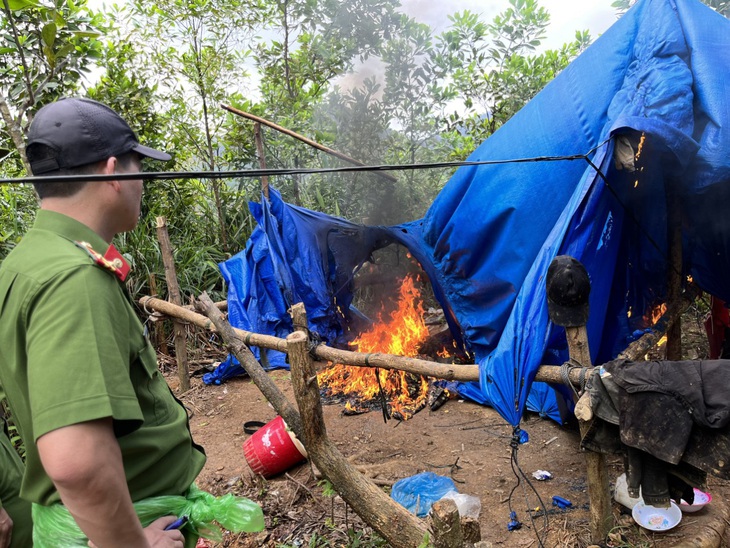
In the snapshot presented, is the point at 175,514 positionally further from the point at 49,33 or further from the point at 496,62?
the point at 496,62

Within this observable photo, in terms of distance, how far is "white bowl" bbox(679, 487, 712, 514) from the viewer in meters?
3.11

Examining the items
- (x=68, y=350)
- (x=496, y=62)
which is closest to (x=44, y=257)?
(x=68, y=350)

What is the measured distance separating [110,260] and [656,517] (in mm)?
3300

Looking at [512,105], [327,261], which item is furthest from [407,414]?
[512,105]

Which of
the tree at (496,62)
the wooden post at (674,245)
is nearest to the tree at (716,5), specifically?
the tree at (496,62)

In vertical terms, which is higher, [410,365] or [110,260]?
[110,260]

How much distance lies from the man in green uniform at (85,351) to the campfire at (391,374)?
3689 mm

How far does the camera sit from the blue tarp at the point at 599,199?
9.61 feet

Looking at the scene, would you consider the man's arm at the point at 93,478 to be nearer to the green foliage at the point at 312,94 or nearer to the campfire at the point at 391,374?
the campfire at the point at 391,374

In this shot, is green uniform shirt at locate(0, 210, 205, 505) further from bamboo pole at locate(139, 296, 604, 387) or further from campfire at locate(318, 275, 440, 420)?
campfire at locate(318, 275, 440, 420)

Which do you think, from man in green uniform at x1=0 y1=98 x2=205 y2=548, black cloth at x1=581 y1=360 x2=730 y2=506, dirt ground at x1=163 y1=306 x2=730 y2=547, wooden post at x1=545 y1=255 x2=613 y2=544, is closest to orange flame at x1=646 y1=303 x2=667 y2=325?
dirt ground at x1=163 y1=306 x2=730 y2=547

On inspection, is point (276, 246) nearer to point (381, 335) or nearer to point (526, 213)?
point (381, 335)

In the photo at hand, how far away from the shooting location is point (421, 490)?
3.54 m

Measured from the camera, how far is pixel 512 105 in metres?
7.85
